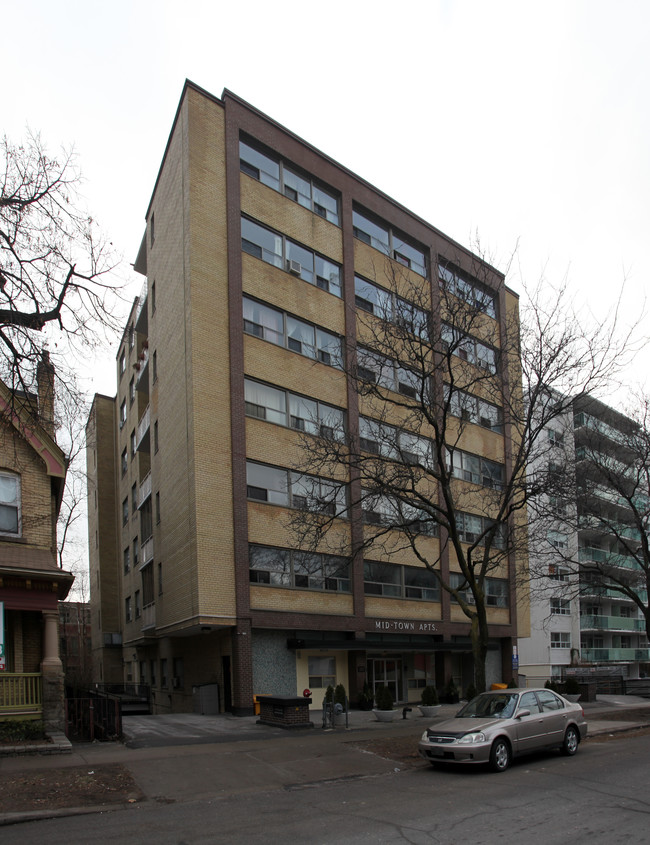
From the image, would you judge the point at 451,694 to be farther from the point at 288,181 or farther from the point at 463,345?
the point at 288,181

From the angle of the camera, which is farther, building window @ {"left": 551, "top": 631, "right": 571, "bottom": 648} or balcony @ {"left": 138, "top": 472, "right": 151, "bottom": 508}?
building window @ {"left": 551, "top": 631, "right": 571, "bottom": 648}

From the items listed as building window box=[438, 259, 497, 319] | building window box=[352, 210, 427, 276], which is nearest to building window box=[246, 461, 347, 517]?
building window box=[438, 259, 497, 319]

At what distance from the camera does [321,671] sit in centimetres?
2623

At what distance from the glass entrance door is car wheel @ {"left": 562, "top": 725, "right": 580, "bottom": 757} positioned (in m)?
15.3

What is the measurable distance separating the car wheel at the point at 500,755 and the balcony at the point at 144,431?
23.5m

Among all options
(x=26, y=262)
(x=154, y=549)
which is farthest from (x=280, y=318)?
(x=26, y=262)

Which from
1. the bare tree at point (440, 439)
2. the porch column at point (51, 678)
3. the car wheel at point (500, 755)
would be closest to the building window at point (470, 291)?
the bare tree at point (440, 439)

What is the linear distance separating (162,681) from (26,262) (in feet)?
84.4

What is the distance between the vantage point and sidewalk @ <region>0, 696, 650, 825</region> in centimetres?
1148

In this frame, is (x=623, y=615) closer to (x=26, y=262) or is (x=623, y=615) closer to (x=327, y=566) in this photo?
(x=327, y=566)

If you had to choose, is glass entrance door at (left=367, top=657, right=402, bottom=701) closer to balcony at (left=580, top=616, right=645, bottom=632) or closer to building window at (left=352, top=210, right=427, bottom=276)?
building window at (left=352, top=210, right=427, bottom=276)

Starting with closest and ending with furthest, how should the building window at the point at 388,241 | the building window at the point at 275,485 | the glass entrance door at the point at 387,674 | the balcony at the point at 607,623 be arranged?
the building window at the point at 275,485 → the glass entrance door at the point at 387,674 → the building window at the point at 388,241 → the balcony at the point at 607,623

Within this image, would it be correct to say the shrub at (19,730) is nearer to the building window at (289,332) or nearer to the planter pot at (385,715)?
the planter pot at (385,715)

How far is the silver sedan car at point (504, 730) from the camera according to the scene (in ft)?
40.4
